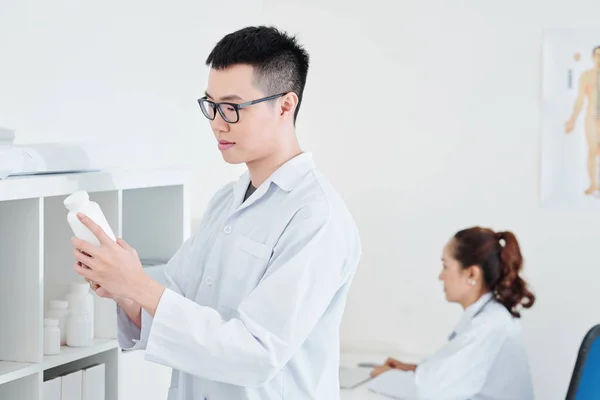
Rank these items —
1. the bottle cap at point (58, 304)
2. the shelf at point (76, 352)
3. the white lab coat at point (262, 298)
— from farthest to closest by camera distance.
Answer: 1. the bottle cap at point (58, 304)
2. the shelf at point (76, 352)
3. the white lab coat at point (262, 298)

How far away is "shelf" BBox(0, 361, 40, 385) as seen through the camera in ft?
5.43

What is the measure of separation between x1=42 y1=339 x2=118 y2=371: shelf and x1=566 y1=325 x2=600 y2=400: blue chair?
1281 millimetres

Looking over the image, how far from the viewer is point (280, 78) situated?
161cm

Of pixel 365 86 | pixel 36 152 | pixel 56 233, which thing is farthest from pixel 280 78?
pixel 365 86

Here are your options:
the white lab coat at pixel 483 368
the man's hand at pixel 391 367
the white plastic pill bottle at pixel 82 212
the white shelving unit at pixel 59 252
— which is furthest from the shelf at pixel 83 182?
the man's hand at pixel 391 367

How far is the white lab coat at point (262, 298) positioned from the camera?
4.67 feet

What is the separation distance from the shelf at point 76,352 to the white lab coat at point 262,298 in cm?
17

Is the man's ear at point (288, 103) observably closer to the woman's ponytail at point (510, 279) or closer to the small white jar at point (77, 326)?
the small white jar at point (77, 326)

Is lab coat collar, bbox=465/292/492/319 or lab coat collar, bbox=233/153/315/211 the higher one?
lab coat collar, bbox=233/153/315/211

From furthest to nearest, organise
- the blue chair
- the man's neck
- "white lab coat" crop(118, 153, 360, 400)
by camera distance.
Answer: the blue chair → the man's neck → "white lab coat" crop(118, 153, 360, 400)

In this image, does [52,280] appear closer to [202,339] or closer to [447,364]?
[202,339]

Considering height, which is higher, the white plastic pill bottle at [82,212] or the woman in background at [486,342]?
the white plastic pill bottle at [82,212]

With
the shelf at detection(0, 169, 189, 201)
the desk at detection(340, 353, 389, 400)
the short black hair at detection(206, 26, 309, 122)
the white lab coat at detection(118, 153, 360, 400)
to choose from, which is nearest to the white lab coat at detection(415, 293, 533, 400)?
the desk at detection(340, 353, 389, 400)

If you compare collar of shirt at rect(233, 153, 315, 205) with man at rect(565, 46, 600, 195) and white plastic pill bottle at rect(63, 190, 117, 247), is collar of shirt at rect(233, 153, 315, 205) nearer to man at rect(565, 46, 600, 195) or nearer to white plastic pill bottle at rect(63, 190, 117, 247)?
white plastic pill bottle at rect(63, 190, 117, 247)
